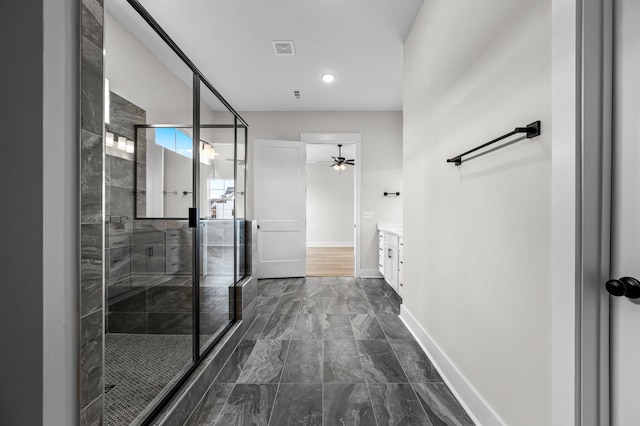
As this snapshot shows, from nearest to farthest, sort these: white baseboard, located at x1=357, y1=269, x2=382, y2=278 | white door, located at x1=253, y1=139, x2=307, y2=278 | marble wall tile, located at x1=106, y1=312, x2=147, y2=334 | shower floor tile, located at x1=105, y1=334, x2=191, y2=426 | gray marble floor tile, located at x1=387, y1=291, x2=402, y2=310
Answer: shower floor tile, located at x1=105, y1=334, x2=191, y2=426
marble wall tile, located at x1=106, y1=312, x2=147, y2=334
gray marble floor tile, located at x1=387, y1=291, x2=402, y2=310
white door, located at x1=253, y1=139, x2=307, y2=278
white baseboard, located at x1=357, y1=269, x2=382, y2=278

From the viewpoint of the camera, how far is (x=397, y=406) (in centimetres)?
153

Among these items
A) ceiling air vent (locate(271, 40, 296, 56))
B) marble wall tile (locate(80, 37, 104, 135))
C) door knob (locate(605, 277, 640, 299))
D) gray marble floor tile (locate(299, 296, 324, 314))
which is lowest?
gray marble floor tile (locate(299, 296, 324, 314))

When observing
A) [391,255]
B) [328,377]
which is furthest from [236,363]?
[391,255]

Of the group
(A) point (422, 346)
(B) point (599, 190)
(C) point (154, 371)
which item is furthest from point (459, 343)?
(C) point (154, 371)

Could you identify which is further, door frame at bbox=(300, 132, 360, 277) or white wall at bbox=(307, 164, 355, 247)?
white wall at bbox=(307, 164, 355, 247)

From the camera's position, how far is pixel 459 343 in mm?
1627

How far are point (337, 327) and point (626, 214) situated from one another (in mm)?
2183

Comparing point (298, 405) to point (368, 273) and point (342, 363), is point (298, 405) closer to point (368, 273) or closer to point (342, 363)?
point (342, 363)

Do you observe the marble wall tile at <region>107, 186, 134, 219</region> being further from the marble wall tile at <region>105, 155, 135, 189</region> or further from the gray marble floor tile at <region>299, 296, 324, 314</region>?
the gray marble floor tile at <region>299, 296, 324, 314</region>

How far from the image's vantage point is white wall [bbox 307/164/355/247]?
8.82 metres

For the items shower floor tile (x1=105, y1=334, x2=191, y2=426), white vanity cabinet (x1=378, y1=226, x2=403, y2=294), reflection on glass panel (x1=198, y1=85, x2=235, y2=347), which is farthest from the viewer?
white vanity cabinet (x1=378, y1=226, x2=403, y2=294)

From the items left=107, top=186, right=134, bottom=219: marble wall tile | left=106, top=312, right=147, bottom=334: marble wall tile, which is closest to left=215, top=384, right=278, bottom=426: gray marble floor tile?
left=106, top=312, right=147, bottom=334: marble wall tile

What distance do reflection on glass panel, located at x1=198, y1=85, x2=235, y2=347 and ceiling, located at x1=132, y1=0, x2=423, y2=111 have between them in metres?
0.92

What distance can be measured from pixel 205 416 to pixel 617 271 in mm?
1817
